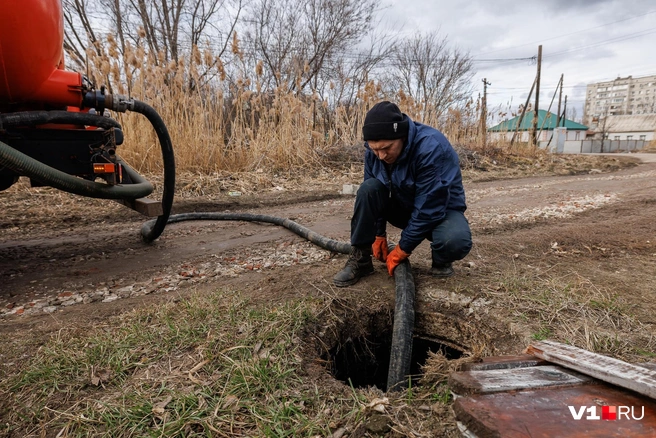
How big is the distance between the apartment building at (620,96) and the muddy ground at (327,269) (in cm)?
7766

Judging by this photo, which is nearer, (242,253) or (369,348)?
(369,348)

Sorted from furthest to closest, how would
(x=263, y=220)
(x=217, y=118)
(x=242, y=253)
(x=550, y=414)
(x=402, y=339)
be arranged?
1. (x=217, y=118)
2. (x=263, y=220)
3. (x=242, y=253)
4. (x=402, y=339)
5. (x=550, y=414)

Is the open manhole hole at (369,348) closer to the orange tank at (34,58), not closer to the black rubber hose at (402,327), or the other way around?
the black rubber hose at (402,327)

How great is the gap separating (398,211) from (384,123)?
73 cm

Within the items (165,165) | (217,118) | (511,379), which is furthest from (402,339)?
(217,118)

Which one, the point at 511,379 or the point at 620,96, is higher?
the point at 620,96

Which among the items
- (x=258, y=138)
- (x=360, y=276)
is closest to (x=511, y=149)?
(x=258, y=138)

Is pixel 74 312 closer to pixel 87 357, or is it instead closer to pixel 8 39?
pixel 87 357

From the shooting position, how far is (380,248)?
9.07ft

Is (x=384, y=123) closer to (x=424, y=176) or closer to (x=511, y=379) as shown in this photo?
(x=424, y=176)

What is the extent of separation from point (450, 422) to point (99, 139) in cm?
247

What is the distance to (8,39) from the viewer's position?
1953 millimetres

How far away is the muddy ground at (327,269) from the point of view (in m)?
2.10

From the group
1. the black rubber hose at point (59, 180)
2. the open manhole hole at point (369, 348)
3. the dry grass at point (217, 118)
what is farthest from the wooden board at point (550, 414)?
the dry grass at point (217, 118)
